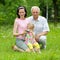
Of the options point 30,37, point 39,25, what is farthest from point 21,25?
point 39,25

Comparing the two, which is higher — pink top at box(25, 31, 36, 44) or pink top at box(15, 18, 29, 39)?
pink top at box(15, 18, 29, 39)

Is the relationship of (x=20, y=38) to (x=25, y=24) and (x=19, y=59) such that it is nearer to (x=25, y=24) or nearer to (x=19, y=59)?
(x=25, y=24)

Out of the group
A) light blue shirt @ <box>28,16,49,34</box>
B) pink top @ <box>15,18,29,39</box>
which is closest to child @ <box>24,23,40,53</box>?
pink top @ <box>15,18,29,39</box>

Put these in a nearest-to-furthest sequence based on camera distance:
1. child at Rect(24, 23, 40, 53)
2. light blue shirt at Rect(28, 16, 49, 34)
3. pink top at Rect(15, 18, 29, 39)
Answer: child at Rect(24, 23, 40, 53)
pink top at Rect(15, 18, 29, 39)
light blue shirt at Rect(28, 16, 49, 34)

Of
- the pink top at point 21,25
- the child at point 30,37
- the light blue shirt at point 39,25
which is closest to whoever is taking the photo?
the child at point 30,37

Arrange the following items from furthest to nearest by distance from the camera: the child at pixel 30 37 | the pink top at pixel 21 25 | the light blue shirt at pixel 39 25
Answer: the light blue shirt at pixel 39 25
the pink top at pixel 21 25
the child at pixel 30 37

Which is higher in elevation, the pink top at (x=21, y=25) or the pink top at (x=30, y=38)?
the pink top at (x=21, y=25)

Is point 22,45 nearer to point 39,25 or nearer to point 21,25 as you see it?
point 21,25

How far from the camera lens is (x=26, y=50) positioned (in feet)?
30.1

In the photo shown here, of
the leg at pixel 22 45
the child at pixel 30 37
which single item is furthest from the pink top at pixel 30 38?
the leg at pixel 22 45

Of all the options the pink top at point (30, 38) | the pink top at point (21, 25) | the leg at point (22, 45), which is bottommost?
the leg at point (22, 45)

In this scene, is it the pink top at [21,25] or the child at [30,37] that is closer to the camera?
the child at [30,37]

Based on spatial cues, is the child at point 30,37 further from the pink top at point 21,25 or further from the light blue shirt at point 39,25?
the light blue shirt at point 39,25

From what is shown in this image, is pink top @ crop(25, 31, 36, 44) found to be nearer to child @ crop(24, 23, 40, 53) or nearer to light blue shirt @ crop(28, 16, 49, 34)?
child @ crop(24, 23, 40, 53)
